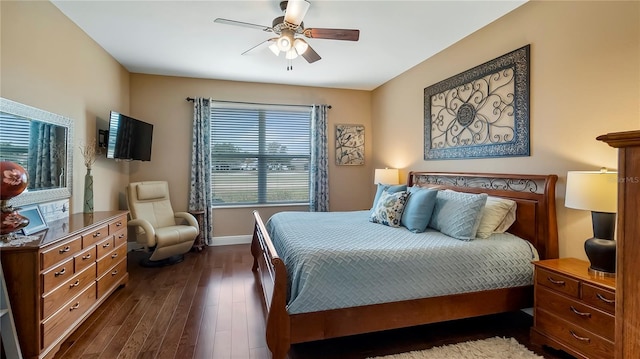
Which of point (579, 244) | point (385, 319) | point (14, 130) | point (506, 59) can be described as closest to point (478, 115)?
point (506, 59)

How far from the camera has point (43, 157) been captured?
8.45ft

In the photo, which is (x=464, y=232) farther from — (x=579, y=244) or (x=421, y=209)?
(x=579, y=244)

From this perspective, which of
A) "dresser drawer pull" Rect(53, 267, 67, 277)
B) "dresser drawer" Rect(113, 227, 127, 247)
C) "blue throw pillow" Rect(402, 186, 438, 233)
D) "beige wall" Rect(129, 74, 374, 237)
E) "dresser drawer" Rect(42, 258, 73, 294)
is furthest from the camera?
"beige wall" Rect(129, 74, 374, 237)

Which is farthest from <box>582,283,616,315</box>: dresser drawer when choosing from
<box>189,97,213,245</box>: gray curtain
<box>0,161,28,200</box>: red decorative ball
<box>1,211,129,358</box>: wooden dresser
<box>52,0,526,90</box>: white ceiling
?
<box>189,97,213,245</box>: gray curtain

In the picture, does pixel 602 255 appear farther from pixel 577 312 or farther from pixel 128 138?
pixel 128 138

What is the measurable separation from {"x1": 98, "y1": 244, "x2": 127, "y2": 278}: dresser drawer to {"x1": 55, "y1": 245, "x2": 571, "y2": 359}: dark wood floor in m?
0.34

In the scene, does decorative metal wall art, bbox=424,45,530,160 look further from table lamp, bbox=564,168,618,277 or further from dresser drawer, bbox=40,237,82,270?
dresser drawer, bbox=40,237,82,270

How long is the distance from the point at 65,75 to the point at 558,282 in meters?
4.53

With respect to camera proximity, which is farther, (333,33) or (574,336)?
(333,33)

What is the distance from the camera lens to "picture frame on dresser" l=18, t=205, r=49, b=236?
220 cm

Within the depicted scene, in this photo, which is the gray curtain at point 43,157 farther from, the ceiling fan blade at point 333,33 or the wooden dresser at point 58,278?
the ceiling fan blade at point 333,33

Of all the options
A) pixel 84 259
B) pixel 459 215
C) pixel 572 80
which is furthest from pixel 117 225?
pixel 572 80

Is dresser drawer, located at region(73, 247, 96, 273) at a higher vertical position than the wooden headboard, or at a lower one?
lower

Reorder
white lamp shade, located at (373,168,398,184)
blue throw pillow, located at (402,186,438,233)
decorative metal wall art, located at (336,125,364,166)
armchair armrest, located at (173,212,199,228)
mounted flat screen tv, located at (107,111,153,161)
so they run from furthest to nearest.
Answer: decorative metal wall art, located at (336,125,364,166) → white lamp shade, located at (373,168,398,184) → armchair armrest, located at (173,212,199,228) → mounted flat screen tv, located at (107,111,153,161) → blue throw pillow, located at (402,186,438,233)
